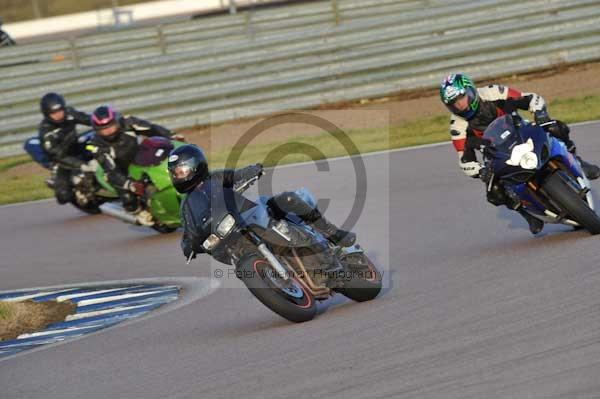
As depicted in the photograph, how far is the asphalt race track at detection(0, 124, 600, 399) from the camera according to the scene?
5750 millimetres

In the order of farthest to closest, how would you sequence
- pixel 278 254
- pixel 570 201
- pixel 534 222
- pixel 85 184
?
pixel 85 184 < pixel 534 222 < pixel 570 201 < pixel 278 254

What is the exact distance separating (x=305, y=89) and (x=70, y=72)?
13.9 feet

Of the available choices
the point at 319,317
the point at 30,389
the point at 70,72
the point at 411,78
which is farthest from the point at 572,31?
the point at 30,389

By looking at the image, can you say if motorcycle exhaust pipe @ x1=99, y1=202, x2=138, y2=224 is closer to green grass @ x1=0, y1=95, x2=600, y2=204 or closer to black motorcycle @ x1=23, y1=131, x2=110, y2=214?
black motorcycle @ x1=23, y1=131, x2=110, y2=214

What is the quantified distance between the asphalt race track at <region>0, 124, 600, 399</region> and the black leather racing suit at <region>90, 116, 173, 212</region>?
1.26 meters

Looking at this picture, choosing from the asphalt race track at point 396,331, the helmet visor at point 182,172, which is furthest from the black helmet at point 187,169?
the asphalt race track at point 396,331

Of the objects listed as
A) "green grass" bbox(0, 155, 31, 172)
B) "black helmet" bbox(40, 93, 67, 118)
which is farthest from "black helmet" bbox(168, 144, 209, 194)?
"green grass" bbox(0, 155, 31, 172)

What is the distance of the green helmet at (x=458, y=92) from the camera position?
9.13 metres

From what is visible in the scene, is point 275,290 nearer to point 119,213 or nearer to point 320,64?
point 119,213

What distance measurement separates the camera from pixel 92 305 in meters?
9.67

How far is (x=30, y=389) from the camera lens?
7.02 metres

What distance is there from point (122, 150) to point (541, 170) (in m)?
5.92

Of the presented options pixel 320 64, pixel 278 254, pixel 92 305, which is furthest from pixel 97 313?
pixel 320 64

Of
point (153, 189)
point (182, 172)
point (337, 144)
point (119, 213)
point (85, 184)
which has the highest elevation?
point (182, 172)
